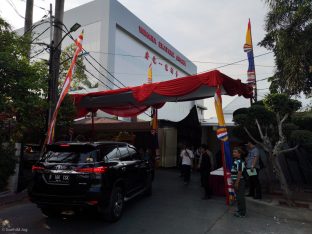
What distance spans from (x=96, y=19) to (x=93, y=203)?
19547 millimetres

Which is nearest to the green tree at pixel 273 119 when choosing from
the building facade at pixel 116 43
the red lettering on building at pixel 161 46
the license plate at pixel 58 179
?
the license plate at pixel 58 179

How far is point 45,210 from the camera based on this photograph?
264 inches

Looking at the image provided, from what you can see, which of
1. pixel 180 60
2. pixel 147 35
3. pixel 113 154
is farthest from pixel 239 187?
pixel 180 60

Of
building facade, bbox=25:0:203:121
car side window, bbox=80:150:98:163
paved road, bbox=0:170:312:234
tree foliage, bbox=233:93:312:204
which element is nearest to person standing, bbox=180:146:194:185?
paved road, bbox=0:170:312:234

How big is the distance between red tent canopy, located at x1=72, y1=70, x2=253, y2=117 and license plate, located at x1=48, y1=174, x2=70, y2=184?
4.81m

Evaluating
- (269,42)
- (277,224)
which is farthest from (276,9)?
(277,224)

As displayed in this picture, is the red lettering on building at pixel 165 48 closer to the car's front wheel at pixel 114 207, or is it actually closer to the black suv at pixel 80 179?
the black suv at pixel 80 179

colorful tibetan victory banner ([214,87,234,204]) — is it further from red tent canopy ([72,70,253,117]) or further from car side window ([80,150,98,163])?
car side window ([80,150,98,163])

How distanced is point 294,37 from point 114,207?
33.2 feet

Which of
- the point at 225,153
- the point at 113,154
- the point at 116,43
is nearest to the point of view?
the point at 113,154

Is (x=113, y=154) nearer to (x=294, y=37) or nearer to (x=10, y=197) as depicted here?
(x=10, y=197)

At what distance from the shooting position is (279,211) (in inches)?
299

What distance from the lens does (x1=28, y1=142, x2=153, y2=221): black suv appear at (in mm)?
5793

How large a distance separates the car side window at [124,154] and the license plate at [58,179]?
5.08 ft
